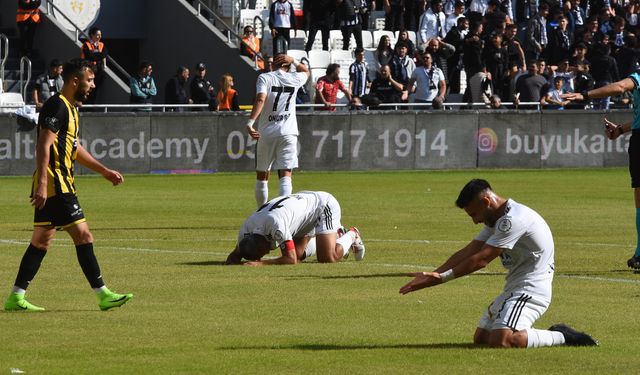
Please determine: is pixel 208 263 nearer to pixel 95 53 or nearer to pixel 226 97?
pixel 226 97

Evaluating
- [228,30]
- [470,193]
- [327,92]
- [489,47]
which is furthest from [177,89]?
[470,193]

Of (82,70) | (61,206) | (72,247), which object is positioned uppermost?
(82,70)

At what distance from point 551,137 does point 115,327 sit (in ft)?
79.2

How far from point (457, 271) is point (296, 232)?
584 centimetres

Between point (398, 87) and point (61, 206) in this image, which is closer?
point (61, 206)

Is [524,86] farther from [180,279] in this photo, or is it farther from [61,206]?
[61,206]

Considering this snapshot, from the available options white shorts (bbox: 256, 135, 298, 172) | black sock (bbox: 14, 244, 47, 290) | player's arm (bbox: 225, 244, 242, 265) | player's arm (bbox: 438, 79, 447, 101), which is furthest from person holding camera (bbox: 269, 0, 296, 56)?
black sock (bbox: 14, 244, 47, 290)

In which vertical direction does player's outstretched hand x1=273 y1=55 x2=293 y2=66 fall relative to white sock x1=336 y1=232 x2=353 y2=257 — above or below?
above

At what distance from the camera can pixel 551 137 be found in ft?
112

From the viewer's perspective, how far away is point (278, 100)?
19.4 metres

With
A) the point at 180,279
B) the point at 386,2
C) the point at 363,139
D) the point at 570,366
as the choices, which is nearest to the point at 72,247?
the point at 180,279

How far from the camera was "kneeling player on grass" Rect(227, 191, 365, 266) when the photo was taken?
591 inches

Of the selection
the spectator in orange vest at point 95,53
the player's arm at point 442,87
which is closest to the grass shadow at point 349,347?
the player's arm at point 442,87

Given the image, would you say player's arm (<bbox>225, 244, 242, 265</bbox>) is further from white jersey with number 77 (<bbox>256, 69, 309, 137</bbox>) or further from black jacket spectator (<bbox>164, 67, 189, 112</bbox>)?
black jacket spectator (<bbox>164, 67, 189, 112</bbox>)
